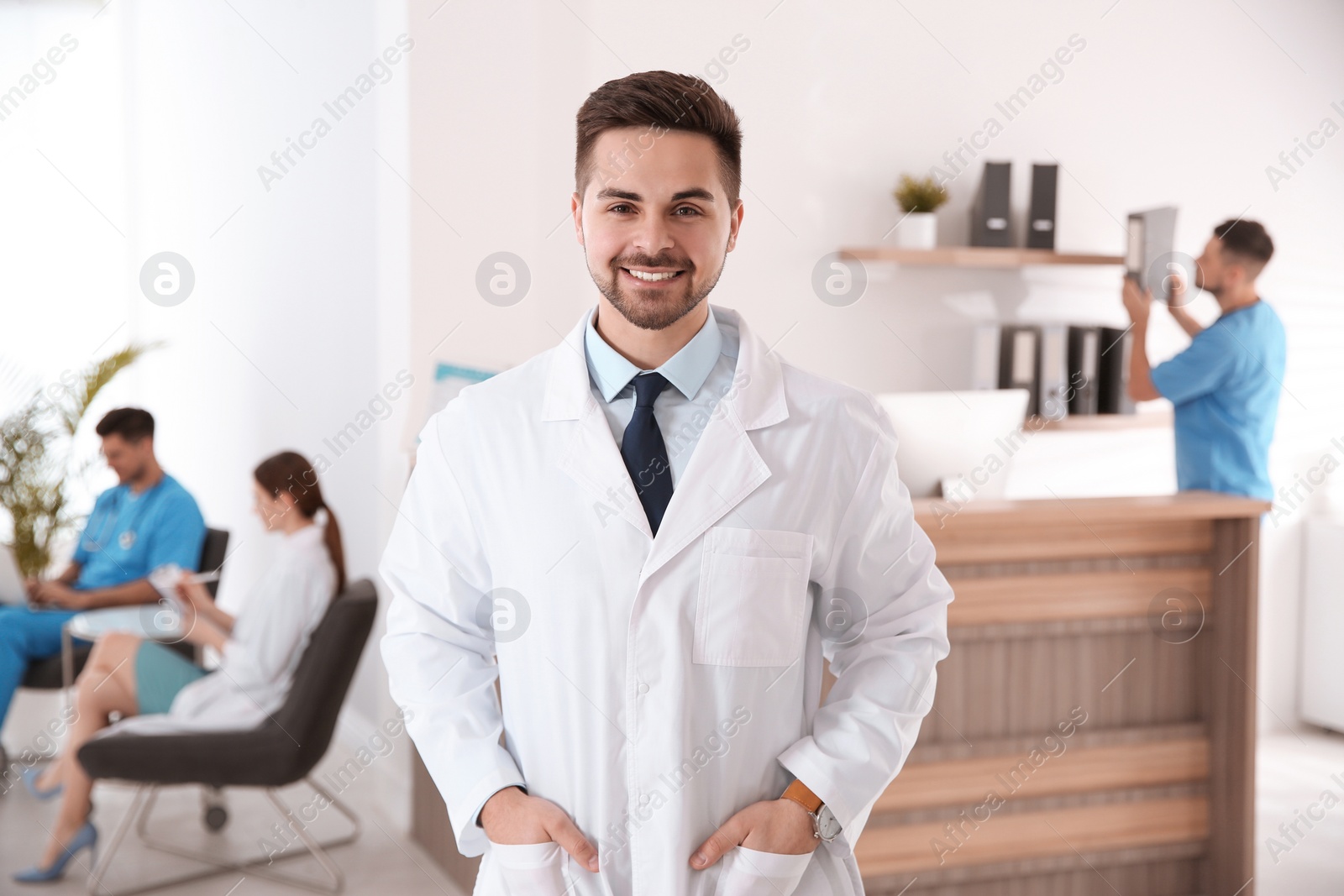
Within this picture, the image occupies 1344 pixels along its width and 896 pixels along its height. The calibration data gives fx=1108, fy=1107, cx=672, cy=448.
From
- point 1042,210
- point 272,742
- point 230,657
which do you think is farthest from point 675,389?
point 1042,210

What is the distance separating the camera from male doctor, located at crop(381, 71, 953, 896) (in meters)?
1.36

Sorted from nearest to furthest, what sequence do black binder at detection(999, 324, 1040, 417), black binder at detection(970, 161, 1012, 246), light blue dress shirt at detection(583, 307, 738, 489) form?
light blue dress shirt at detection(583, 307, 738, 489)
black binder at detection(970, 161, 1012, 246)
black binder at detection(999, 324, 1040, 417)

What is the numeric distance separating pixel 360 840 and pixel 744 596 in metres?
2.72

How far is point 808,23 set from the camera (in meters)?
4.25

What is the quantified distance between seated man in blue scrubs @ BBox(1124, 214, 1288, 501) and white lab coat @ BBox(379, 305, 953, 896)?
246 cm

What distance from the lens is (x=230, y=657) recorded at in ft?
10.8

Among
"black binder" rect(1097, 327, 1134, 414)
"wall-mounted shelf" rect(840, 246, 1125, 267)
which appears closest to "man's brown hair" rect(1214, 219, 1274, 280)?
"wall-mounted shelf" rect(840, 246, 1125, 267)

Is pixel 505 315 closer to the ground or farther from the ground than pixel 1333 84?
closer to the ground

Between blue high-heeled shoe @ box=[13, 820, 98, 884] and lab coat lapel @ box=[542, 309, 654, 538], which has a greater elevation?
lab coat lapel @ box=[542, 309, 654, 538]

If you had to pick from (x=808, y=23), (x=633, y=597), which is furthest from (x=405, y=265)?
(x=633, y=597)

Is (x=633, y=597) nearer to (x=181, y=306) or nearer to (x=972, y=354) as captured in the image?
(x=972, y=354)

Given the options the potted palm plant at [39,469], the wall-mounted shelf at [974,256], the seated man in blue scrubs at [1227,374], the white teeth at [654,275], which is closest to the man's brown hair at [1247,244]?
the seated man in blue scrubs at [1227,374]

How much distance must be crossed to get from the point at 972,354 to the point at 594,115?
3431mm

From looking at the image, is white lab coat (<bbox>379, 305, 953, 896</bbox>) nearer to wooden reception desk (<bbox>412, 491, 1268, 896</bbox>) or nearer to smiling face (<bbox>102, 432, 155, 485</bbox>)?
wooden reception desk (<bbox>412, 491, 1268, 896</bbox>)
